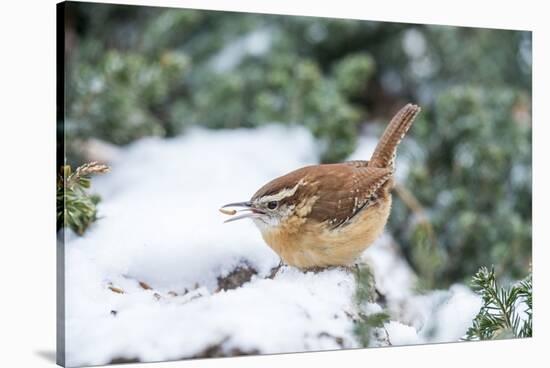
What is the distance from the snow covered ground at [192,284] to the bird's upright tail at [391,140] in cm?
31

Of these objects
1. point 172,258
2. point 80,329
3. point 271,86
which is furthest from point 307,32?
point 80,329

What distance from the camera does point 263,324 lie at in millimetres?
3369

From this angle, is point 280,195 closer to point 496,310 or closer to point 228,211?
point 228,211

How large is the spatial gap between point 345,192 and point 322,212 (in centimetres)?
14

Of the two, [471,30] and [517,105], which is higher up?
[471,30]

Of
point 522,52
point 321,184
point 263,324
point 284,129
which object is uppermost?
point 522,52

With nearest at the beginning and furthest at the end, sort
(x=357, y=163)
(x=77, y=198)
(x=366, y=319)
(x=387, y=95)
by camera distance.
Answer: (x=77, y=198)
(x=366, y=319)
(x=357, y=163)
(x=387, y=95)

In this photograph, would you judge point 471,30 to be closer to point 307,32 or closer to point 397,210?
point 307,32

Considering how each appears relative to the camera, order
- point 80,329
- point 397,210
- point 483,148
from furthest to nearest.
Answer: point 483,148 < point 397,210 < point 80,329

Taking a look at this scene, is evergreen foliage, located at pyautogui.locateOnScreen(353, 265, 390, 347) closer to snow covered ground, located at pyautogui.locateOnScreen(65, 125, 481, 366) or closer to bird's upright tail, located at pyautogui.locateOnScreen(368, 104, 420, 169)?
snow covered ground, located at pyautogui.locateOnScreen(65, 125, 481, 366)

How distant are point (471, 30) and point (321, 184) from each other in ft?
5.90

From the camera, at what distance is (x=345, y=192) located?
342cm

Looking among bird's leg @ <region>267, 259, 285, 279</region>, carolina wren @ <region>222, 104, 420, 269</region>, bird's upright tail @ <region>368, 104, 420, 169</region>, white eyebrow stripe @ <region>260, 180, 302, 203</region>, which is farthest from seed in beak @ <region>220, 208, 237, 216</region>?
bird's upright tail @ <region>368, 104, 420, 169</region>

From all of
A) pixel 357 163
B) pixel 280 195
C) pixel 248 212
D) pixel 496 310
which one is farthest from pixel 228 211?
pixel 496 310
